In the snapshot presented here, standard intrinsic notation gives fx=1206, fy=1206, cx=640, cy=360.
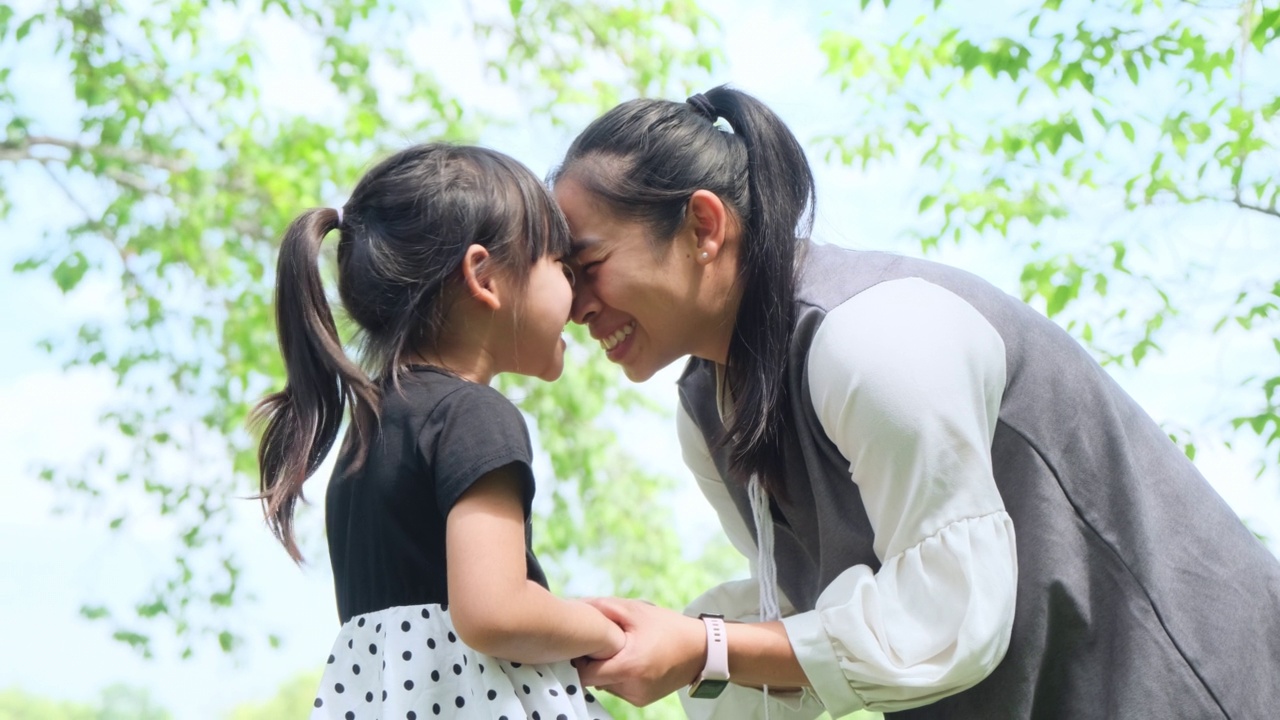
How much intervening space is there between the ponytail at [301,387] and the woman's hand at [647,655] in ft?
1.08

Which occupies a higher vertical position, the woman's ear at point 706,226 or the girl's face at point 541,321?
the woman's ear at point 706,226

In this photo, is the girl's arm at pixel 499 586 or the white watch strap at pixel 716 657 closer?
the girl's arm at pixel 499 586

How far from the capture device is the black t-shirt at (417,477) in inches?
45.0

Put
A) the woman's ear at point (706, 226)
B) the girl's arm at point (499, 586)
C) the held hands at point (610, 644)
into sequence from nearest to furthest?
the girl's arm at point (499, 586), the held hands at point (610, 644), the woman's ear at point (706, 226)

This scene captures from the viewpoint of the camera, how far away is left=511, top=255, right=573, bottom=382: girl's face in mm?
1327

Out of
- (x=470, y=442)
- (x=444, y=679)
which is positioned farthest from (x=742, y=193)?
(x=444, y=679)

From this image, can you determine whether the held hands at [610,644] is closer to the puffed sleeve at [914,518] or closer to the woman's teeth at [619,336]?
the puffed sleeve at [914,518]

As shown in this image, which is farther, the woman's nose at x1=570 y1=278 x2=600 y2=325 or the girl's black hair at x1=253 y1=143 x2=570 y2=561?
the woman's nose at x1=570 y1=278 x2=600 y2=325

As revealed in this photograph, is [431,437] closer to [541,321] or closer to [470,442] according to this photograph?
[470,442]

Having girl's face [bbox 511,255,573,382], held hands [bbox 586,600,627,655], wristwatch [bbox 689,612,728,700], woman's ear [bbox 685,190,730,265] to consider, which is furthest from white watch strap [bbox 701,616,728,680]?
woman's ear [bbox 685,190,730,265]

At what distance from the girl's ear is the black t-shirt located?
3.9 inches

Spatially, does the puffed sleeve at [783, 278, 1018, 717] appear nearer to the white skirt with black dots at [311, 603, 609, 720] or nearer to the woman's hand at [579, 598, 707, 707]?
the woman's hand at [579, 598, 707, 707]

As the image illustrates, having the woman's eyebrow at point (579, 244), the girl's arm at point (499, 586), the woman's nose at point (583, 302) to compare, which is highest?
the woman's eyebrow at point (579, 244)

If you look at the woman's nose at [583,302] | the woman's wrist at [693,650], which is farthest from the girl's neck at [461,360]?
the woman's wrist at [693,650]
